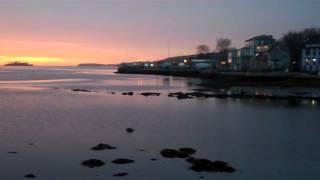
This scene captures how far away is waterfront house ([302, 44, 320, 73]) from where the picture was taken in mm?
83875

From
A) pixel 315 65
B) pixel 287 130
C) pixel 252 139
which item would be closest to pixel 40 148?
pixel 252 139

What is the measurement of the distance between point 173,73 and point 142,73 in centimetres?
2697

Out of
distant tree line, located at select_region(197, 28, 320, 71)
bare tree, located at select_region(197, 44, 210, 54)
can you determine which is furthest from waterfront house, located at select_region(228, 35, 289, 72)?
bare tree, located at select_region(197, 44, 210, 54)

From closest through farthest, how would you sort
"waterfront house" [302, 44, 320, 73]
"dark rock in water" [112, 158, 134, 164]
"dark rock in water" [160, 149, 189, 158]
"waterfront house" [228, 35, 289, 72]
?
"dark rock in water" [112, 158, 134, 164] → "dark rock in water" [160, 149, 189, 158] → "waterfront house" [302, 44, 320, 73] → "waterfront house" [228, 35, 289, 72]

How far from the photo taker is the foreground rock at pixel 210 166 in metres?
16.3

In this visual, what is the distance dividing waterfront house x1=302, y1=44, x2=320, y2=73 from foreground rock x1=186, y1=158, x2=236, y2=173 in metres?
69.0

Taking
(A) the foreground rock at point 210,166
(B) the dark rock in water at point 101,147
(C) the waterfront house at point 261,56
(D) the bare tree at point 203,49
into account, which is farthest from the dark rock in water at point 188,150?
(D) the bare tree at point 203,49

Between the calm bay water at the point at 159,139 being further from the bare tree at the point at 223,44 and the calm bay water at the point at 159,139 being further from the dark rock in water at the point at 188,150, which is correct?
the bare tree at the point at 223,44

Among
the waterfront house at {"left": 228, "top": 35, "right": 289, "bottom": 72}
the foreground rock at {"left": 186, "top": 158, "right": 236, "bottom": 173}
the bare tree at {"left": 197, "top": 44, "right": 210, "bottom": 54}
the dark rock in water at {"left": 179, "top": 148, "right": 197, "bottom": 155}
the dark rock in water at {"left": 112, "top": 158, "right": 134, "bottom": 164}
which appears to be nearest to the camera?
the foreground rock at {"left": 186, "top": 158, "right": 236, "bottom": 173}

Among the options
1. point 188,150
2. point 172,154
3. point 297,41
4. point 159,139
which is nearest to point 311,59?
point 297,41

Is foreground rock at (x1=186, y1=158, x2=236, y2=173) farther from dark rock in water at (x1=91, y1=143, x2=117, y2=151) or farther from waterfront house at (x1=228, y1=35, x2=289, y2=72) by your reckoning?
waterfront house at (x1=228, y1=35, x2=289, y2=72)

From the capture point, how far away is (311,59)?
85438 millimetres

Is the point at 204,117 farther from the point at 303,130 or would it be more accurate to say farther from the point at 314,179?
the point at 314,179

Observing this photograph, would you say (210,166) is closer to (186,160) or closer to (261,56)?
(186,160)
